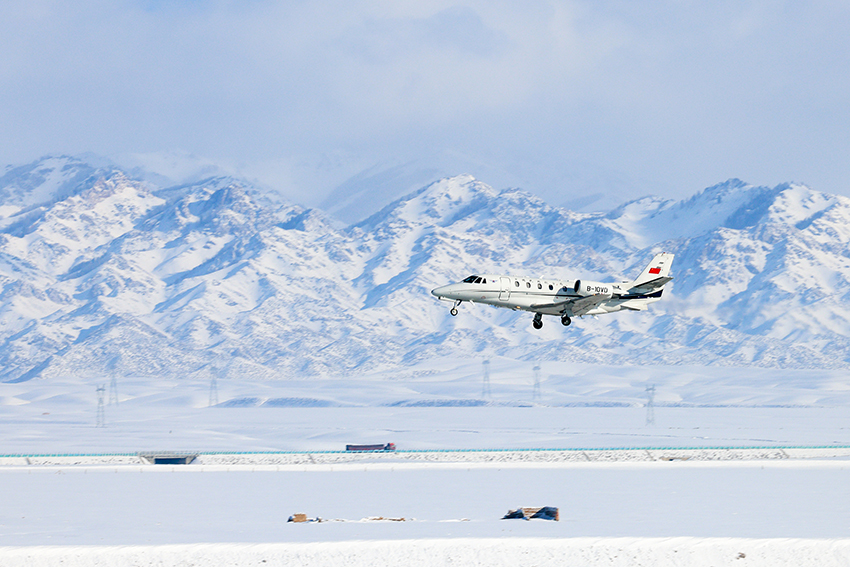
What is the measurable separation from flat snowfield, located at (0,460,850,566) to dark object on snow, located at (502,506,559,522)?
1629 millimetres

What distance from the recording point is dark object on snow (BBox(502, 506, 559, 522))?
4695 inches

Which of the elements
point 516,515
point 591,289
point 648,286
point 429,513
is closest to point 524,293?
point 591,289

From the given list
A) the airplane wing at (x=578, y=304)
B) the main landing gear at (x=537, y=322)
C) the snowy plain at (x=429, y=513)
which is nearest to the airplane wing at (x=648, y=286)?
the airplane wing at (x=578, y=304)

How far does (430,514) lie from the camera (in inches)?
5162

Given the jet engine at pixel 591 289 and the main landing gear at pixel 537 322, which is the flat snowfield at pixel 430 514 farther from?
the jet engine at pixel 591 289

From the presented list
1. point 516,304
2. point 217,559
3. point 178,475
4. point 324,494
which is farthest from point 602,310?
point 178,475

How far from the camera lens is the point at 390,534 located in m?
106

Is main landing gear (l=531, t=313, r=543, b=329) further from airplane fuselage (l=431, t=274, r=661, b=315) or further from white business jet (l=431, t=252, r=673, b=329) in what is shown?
airplane fuselage (l=431, t=274, r=661, b=315)

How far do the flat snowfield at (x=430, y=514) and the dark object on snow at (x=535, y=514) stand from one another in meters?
1.63

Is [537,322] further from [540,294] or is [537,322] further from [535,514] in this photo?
[535,514]

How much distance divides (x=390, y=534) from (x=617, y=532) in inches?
951

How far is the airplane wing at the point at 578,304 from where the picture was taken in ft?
299

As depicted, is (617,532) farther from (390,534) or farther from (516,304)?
(516,304)

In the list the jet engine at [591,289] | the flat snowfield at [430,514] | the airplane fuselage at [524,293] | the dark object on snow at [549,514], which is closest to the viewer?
the airplane fuselage at [524,293]
